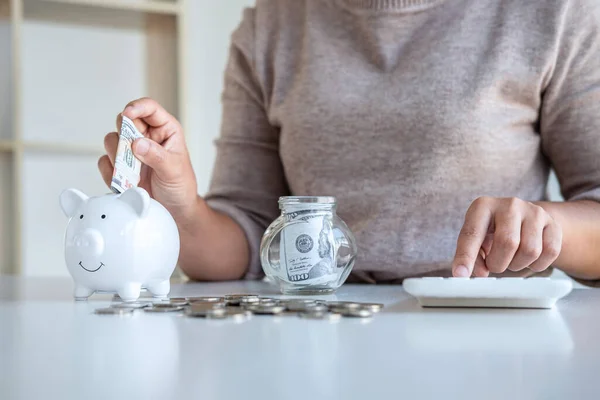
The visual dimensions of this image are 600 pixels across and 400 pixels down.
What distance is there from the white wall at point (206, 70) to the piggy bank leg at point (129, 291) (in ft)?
6.20

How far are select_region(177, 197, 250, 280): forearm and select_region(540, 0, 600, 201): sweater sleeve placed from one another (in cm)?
51

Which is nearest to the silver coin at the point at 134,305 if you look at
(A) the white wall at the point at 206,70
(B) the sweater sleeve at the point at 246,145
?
(B) the sweater sleeve at the point at 246,145

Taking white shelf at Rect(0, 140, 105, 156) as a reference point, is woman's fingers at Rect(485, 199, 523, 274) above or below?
below

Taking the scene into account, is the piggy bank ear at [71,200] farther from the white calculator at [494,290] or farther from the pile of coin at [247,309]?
the white calculator at [494,290]

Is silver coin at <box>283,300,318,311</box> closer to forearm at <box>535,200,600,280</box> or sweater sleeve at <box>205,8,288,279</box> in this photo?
forearm at <box>535,200,600,280</box>

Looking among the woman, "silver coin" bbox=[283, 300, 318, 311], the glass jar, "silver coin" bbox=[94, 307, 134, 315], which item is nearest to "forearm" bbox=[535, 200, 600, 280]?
the woman

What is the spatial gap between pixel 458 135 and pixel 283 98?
0.31 m

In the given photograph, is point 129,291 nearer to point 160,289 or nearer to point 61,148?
point 160,289

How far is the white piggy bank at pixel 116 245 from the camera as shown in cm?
66

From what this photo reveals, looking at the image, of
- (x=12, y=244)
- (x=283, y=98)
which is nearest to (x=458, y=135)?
(x=283, y=98)

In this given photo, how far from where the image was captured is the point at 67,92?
2.37 meters

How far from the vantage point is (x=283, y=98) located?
1.18m

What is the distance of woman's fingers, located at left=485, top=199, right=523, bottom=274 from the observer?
0.68 metres

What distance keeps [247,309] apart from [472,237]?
0.24m
